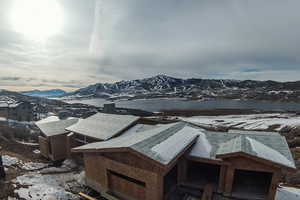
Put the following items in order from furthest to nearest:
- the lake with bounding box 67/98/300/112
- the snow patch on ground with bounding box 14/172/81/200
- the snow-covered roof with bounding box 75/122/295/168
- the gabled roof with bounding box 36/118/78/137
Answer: the lake with bounding box 67/98/300/112, the gabled roof with bounding box 36/118/78/137, the snow patch on ground with bounding box 14/172/81/200, the snow-covered roof with bounding box 75/122/295/168

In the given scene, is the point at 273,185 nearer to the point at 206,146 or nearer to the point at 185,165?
the point at 206,146

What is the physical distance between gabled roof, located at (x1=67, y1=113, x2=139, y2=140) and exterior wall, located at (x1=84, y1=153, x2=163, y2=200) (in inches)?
107

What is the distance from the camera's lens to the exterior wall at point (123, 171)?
7.75 m

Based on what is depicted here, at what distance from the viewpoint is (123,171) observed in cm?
888

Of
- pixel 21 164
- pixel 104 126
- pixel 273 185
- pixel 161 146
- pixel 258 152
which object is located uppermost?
pixel 161 146

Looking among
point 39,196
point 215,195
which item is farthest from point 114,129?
point 215,195

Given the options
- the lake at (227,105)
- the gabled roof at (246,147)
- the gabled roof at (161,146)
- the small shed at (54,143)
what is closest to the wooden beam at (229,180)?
the gabled roof at (246,147)

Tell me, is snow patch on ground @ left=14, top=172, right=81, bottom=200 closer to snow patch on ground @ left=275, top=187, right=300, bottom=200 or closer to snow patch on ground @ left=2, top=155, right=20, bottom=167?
snow patch on ground @ left=2, top=155, right=20, bottom=167

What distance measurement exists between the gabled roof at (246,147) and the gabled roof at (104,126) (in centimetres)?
715

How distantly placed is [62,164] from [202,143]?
14.5 m

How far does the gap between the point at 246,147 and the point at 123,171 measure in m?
7.38

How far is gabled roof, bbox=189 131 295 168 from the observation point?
785 centimetres

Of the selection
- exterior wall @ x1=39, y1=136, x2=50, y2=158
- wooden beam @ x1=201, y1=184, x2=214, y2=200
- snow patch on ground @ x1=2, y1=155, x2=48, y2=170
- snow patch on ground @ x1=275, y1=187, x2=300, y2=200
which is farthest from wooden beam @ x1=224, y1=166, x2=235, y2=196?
exterior wall @ x1=39, y1=136, x2=50, y2=158

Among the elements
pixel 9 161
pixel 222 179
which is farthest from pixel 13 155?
pixel 222 179
